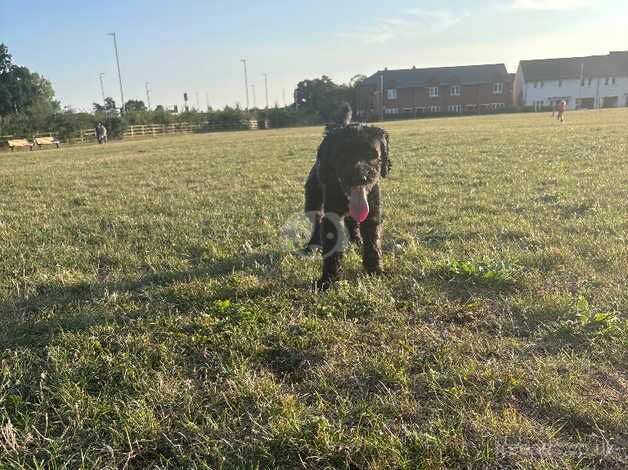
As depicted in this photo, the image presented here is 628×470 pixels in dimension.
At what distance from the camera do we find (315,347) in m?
2.71

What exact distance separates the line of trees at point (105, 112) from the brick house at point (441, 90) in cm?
533

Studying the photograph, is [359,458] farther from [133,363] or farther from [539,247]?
[539,247]

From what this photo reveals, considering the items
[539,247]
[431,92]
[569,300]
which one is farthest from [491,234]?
[431,92]

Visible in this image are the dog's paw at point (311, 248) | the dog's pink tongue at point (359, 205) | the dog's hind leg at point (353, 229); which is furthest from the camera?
the dog's paw at point (311, 248)

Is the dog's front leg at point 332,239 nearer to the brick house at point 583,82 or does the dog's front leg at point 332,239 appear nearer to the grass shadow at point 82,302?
the grass shadow at point 82,302

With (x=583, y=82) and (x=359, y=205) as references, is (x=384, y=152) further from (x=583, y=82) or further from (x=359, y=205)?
(x=583, y=82)

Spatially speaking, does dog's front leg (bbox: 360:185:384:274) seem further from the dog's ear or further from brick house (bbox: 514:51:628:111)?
brick house (bbox: 514:51:628:111)

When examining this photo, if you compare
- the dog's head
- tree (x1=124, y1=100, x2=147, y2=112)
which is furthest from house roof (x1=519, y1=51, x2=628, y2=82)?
the dog's head

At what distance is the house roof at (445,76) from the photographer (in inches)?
3201

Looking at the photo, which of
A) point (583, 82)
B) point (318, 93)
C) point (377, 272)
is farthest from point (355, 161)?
point (583, 82)

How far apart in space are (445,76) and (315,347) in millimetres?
89172

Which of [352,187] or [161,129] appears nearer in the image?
[352,187]

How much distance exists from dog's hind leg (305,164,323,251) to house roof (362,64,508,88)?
83.8 meters

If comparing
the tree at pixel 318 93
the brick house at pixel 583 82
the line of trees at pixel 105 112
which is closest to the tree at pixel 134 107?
the line of trees at pixel 105 112
